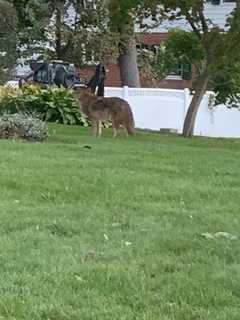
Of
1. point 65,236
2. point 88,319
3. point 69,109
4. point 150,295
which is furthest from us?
point 69,109

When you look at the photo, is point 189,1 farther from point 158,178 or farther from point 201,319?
point 201,319

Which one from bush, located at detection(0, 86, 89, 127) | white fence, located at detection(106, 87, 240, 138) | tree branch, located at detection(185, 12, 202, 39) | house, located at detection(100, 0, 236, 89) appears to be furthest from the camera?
house, located at detection(100, 0, 236, 89)

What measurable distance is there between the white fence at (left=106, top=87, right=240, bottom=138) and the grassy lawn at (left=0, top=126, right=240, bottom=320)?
1219cm

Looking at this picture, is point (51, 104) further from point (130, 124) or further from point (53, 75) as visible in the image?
point (53, 75)

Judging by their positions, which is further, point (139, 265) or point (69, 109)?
point (69, 109)

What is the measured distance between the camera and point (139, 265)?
5.41 metres

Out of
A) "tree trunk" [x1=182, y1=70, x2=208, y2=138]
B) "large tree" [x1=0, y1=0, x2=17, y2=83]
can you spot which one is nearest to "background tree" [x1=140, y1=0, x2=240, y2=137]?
"tree trunk" [x1=182, y1=70, x2=208, y2=138]

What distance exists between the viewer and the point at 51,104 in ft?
66.1

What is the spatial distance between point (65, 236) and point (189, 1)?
36.8 ft

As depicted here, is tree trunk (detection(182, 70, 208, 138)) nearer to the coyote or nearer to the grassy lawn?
the coyote

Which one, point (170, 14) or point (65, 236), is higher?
point (170, 14)

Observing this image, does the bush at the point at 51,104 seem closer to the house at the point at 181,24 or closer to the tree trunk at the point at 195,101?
the tree trunk at the point at 195,101

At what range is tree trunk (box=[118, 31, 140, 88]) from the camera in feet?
87.7

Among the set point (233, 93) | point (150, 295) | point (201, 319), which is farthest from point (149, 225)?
point (233, 93)
